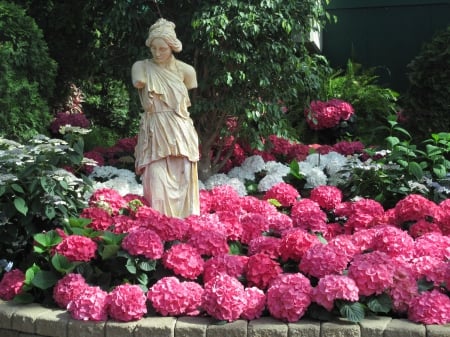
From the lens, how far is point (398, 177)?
5.52 meters

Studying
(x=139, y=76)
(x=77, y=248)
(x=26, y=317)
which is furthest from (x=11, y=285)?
(x=139, y=76)

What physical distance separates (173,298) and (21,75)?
Answer: 4.18 meters

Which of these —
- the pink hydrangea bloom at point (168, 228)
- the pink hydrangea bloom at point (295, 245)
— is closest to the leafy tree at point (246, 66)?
the pink hydrangea bloom at point (168, 228)

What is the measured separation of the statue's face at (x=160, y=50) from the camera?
457cm

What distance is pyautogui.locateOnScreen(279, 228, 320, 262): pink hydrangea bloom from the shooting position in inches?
153

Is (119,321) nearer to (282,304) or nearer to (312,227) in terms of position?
(282,304)

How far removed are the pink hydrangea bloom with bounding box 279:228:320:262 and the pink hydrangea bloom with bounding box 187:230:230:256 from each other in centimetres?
36

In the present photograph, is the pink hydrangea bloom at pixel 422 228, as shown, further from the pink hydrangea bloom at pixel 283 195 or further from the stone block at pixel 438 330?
the stone block at pixel 438 330

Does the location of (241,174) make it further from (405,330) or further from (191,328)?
(405,330)

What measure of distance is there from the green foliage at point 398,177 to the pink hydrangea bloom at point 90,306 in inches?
106

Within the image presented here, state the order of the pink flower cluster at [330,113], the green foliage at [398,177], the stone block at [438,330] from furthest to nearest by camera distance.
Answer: the pink flower cluster at [330,113] → the green foliage at [398,177] → the stone block at [438,330]

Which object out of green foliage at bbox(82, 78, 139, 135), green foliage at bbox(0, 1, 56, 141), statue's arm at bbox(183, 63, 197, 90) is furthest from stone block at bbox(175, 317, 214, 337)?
green foliage at bbox(82, 78, 139, 135)

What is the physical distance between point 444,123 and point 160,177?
4178mm

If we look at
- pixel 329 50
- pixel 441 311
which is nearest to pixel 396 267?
pixel 441 311
